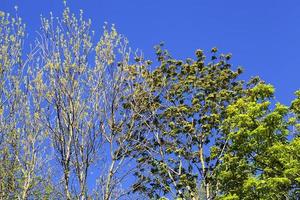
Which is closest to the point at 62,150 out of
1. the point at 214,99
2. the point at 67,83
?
the point at 67,83

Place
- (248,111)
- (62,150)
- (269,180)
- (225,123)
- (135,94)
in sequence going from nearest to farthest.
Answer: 1. (62,150)
2. (135,94)
3. (269,180)
4. (248,111)
5. (225,123)

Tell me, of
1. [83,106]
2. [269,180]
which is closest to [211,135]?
[269,180]

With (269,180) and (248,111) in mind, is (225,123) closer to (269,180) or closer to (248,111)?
(248,111)

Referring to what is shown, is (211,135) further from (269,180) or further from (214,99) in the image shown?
(269,180)

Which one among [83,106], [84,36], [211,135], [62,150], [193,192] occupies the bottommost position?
[62,150]

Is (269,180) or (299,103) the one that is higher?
(299,103)

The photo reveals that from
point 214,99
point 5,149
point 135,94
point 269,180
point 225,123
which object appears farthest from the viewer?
point 214,99

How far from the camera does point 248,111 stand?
23188mm

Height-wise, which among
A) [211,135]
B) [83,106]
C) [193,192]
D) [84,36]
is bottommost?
[83,106]

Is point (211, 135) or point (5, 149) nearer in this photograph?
point (5, 149)

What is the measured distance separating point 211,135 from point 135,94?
15028 millimetres

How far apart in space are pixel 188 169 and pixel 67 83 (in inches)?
663

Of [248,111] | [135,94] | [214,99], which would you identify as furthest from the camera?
[214,99]

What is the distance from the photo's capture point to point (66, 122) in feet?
38.3
